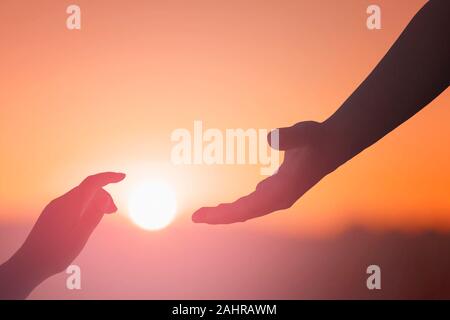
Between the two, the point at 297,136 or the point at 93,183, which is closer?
the point at 297,136

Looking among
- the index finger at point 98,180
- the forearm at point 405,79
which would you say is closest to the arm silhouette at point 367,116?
the forearm at point 405,79

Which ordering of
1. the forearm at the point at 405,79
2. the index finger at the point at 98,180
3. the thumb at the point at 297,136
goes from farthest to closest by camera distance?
the index finger at the point at 98,180 → the thumb at the point at 297,136 → the forearm at the point at 405,79

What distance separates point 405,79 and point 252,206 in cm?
86

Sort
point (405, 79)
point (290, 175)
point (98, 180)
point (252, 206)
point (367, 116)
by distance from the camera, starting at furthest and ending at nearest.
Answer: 1. point (98, 180)
2. point (252, 206)
3. point (290, 175)
4. point (367, 116)
5. point (405, 79)

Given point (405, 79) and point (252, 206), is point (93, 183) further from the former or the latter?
point (405, 79)

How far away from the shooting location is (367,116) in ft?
7.45

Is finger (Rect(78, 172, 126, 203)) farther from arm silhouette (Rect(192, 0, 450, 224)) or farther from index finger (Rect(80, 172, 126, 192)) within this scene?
arm silhouette (Rect(192, 0, 450, 224))

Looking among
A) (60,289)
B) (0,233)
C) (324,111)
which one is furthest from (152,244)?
(324,111)

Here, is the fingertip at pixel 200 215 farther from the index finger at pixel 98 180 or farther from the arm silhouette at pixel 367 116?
the index finger at pixel 98 180

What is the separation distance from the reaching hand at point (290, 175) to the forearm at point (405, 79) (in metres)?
0.11

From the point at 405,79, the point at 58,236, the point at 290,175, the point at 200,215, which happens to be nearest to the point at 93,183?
the point at 58,236

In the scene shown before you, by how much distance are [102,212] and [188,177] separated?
459mm

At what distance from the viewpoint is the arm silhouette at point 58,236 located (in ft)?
8.86
